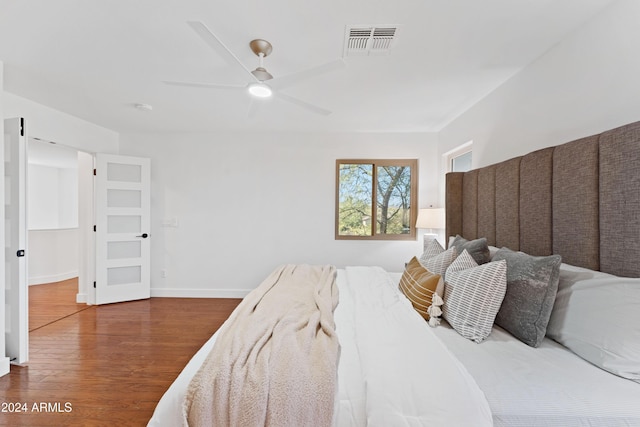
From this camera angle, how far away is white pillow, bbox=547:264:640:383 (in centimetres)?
101

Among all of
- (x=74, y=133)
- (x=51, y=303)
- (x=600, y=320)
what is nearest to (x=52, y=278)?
(x=51, y=303)

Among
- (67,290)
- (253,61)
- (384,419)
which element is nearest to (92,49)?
(253,61)

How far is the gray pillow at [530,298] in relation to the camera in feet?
4.15

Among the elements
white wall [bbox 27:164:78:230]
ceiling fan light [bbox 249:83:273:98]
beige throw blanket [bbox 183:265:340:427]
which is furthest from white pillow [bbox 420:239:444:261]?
white wall [bbox 27:164:78:230]

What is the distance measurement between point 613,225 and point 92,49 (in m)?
3.33

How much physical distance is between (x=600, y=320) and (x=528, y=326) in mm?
260

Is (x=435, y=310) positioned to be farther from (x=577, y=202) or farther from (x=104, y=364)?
(x=104, y=364)

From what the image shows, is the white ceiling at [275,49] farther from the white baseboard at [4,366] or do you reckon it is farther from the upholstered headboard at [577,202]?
the white baseboard at [4,366]

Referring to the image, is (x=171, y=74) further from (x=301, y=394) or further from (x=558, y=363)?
(x=558, y=363)

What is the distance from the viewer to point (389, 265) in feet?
12.5

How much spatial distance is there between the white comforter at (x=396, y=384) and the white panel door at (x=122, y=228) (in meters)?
3.12

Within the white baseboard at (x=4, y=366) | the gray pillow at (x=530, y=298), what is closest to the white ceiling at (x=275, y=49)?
the gray pillow at (x=530, y=298)

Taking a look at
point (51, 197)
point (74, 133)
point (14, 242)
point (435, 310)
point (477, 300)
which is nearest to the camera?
point (477, 300)

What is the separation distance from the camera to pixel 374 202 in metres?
3.87
